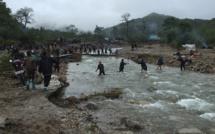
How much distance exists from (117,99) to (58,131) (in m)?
3.96

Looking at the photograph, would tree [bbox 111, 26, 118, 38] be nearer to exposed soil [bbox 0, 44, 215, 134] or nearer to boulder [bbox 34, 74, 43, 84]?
boulder [bbox 34, 74, 43, 84]

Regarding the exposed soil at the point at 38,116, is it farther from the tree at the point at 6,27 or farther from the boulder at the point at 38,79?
the tree at the point at 6,27

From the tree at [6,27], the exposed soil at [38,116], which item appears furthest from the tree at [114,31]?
the exposed soil at [38,116]

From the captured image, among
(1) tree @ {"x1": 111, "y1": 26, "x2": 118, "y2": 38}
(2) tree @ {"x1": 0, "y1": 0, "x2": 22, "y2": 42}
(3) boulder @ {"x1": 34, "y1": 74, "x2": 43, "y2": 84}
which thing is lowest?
(3) boulder @ {"x1": 34, "y1": 74, "x2": 43, "y2": 84}

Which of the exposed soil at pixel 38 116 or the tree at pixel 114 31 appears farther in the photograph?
the tree at pixel 114 31

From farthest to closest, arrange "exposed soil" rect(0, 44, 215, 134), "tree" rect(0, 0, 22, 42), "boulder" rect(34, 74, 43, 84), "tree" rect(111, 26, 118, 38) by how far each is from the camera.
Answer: "tree" rect(111, 26, 118, 38), "tree" rect(0, 0, 22, 42), "boulder" rect(34, 74, 43, 84), "exposed soil" rect(0, 44, 215, 134)

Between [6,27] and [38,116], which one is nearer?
[38,116]

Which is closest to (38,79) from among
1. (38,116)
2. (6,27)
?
(38,116)

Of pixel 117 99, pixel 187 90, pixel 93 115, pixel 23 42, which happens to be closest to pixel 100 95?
pixel 117 99

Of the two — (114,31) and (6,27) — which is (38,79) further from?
(114,31)

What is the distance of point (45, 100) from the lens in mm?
6027

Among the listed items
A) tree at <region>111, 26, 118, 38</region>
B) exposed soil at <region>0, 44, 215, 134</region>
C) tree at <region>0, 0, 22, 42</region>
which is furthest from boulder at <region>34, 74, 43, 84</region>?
tree at <region>111, 26, 118, 38</region>

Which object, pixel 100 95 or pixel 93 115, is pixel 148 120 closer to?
pixel 93 115

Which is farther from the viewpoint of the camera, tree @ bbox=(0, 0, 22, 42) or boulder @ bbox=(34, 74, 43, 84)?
tree @ bbox=(0, 0, 22, 42)
